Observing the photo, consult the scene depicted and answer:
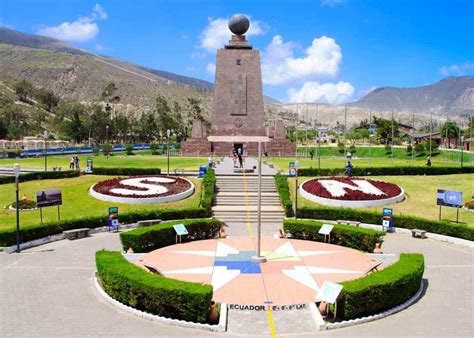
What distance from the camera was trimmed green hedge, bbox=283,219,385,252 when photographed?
2323 cm

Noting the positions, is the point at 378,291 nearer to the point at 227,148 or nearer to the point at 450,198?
the point at 450,198

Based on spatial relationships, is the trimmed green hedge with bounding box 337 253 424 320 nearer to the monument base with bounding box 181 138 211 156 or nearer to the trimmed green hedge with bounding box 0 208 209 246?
the trimmed green hedge with bounding box 0 208 209 246

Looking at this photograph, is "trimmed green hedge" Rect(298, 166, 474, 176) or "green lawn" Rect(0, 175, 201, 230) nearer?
"green lawn" Rect(0, 175, 201, 230)

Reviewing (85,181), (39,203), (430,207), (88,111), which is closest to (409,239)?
(430,207)

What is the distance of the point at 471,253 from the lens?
23734 millimetres

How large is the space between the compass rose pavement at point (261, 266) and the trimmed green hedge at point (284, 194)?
6.06 meters

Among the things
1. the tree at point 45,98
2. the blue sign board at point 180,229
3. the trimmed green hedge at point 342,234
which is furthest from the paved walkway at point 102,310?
the tree at point 45,98

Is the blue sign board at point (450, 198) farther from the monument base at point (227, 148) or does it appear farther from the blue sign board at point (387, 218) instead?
the monument base at point (227, 148)

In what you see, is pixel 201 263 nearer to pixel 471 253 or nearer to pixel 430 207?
A: pixel 471 253

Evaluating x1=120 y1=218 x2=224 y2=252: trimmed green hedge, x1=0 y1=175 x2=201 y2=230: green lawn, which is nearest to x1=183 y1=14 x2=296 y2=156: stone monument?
x1=0 y1=175 x2=201 y2=230: green lawn

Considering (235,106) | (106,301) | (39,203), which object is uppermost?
(235,106)

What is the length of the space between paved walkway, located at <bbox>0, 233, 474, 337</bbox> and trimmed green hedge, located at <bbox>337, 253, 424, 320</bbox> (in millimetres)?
497

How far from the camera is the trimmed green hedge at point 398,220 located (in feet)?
85.2

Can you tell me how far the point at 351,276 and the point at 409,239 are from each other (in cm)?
896
